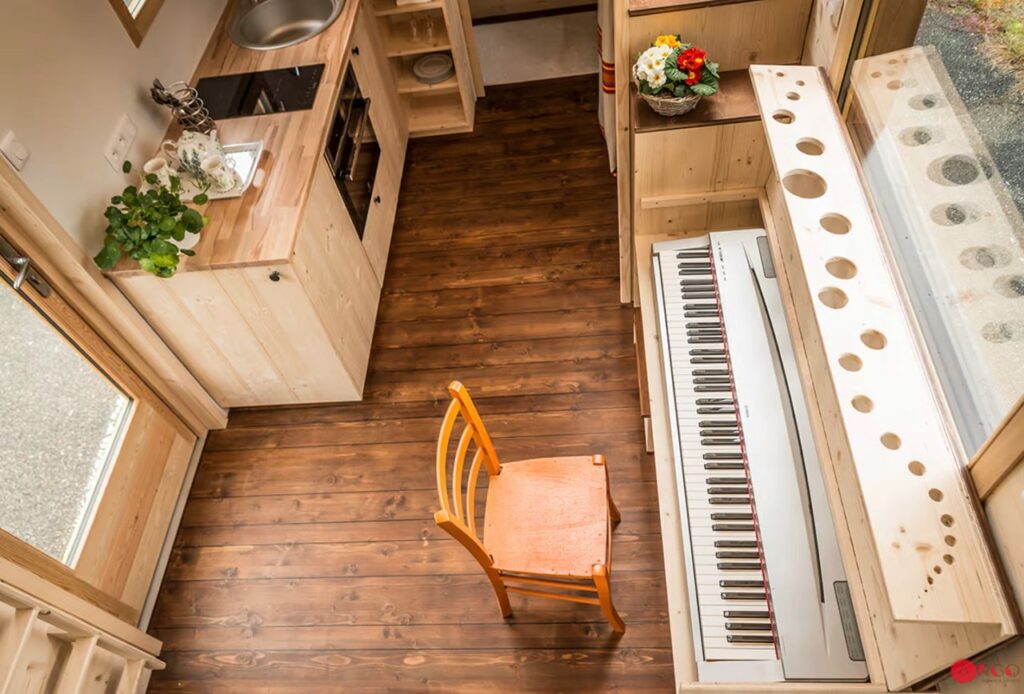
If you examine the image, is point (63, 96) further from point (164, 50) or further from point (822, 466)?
point (822, 466)

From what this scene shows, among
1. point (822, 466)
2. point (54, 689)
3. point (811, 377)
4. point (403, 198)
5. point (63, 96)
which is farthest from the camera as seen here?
point (403, 198)

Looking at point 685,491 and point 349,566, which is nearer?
point 685,491

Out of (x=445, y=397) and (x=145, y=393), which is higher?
(x=145, y=393)

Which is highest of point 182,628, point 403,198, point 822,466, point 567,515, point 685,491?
point 822,466

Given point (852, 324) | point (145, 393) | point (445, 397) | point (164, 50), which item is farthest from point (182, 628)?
point (852, 324)

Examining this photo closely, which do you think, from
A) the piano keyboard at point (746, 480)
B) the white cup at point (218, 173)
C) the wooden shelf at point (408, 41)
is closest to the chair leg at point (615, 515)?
the piano keyboard at point (746, 480)

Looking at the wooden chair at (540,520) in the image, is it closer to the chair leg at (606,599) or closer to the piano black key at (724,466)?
the chair leg at (606,599)

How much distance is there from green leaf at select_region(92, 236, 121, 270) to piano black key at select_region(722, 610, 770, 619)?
2102 millimetres

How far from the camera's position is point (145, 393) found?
2689mm

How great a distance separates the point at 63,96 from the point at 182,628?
187cm

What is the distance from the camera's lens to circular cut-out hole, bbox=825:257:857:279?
148 cm

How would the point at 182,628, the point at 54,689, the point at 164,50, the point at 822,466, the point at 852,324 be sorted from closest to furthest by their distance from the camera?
the point at 852,324, the point at 822,466, the point at 54,689, the point at 182,628, the point at 164,50

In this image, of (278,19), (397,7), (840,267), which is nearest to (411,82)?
(397,7)

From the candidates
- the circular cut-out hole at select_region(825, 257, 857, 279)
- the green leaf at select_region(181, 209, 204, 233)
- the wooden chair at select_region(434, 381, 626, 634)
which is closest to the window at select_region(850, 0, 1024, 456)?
the circular cut-out hole at select_region(825, 257, 857, 279)
